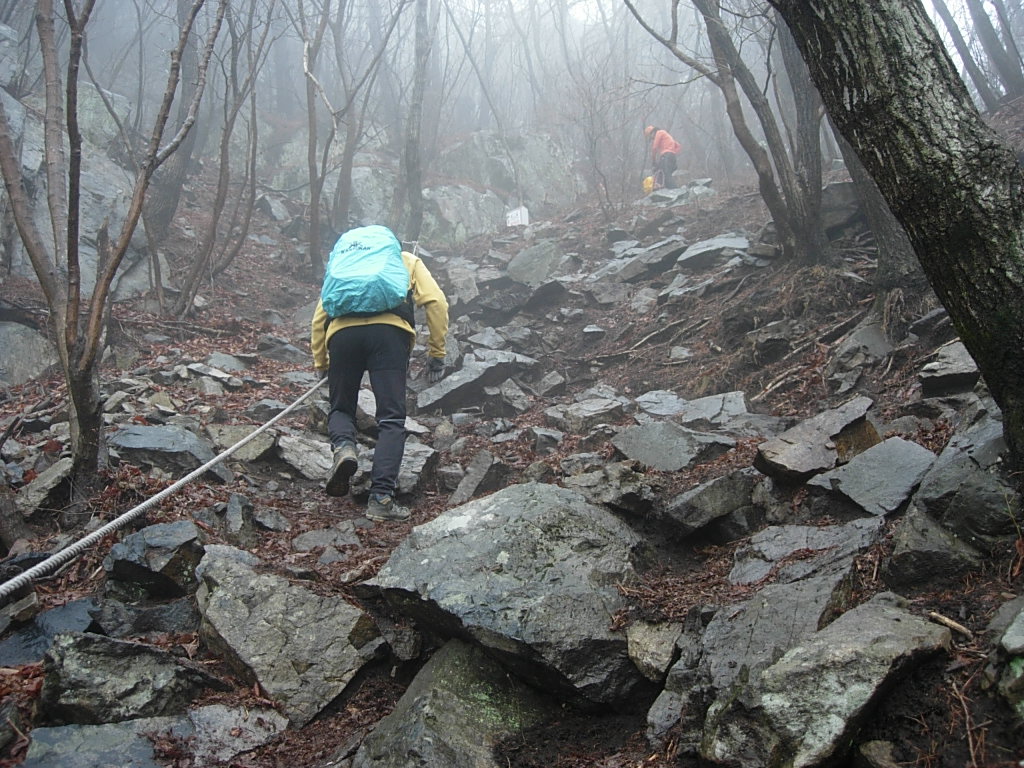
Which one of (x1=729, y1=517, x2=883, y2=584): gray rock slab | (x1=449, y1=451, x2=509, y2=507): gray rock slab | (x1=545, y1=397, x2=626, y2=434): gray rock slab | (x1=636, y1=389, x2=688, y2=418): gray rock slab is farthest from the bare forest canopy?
(x1=545, y1=397, x2=626, y2=434): gray rock slab

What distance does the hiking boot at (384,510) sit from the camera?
188 inches

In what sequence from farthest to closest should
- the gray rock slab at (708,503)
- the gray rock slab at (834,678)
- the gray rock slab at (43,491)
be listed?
the gray rock slab at (43,491) → the gray rock slab at (708,503) → the gray rock slab at (834,678)

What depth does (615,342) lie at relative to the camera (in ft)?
29.7

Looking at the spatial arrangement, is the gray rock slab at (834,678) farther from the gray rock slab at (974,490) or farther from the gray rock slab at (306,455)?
the gray rock slab at (306,455)

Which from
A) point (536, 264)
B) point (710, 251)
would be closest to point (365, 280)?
point (710, 251)

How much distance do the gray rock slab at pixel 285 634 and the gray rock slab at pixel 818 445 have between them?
2.41m

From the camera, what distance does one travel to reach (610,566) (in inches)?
131

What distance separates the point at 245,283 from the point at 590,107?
8.53 meters

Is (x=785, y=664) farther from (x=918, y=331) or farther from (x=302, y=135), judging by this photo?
(x=302, y=135)

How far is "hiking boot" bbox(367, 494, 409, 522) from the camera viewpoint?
479 cm

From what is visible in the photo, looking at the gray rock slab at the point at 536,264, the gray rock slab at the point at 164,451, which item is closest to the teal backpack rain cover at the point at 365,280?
the gray rock slab at the point at 164,451

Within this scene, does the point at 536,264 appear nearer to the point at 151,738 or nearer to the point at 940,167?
the point at 940,167

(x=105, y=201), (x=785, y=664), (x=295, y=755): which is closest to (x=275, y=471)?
(x=295, y=755)

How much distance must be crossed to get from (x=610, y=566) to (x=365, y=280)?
2638 mm
